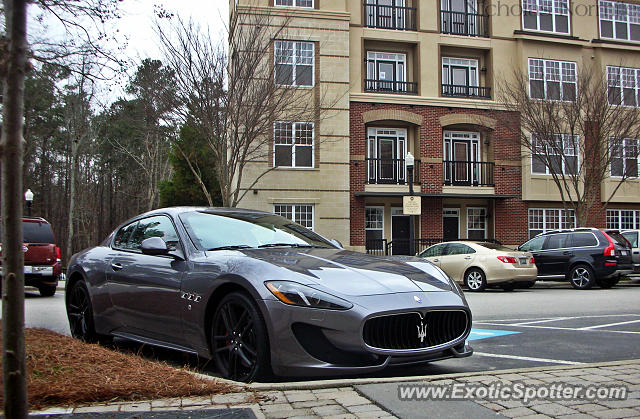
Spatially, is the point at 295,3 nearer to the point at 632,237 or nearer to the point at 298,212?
the point at 298,212

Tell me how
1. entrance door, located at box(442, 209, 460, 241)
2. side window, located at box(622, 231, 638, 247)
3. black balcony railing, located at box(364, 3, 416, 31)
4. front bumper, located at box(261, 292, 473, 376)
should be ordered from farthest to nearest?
entrance door, located at box(442, 209, 460, 241), black balcony railing, located at box(364, 3, 416, 31), side window, located at box(622, 231, 638, 247), front bumper, located at box(261, 292, 473, 376)

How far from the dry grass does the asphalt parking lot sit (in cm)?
73

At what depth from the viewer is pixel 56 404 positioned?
342 centimetres

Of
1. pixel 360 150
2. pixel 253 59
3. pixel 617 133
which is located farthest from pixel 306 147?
pixel 617 133

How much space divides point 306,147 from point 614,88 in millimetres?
11891

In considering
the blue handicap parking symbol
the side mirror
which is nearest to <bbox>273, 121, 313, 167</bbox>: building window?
the blue handicap parking symbol

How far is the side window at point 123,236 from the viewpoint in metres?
6.29

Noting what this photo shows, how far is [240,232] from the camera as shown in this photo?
5.48 m

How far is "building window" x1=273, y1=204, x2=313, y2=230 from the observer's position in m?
23.0

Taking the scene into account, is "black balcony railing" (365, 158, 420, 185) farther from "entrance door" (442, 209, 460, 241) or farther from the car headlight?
the car headlight

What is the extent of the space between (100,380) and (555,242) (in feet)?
52.9

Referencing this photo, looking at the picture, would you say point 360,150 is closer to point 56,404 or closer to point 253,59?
point 253,59

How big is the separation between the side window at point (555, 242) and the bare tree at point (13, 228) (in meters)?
16.9

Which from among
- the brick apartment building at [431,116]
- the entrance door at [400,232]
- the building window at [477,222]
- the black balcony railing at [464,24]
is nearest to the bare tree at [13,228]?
the brick apartment building at [431,116]
